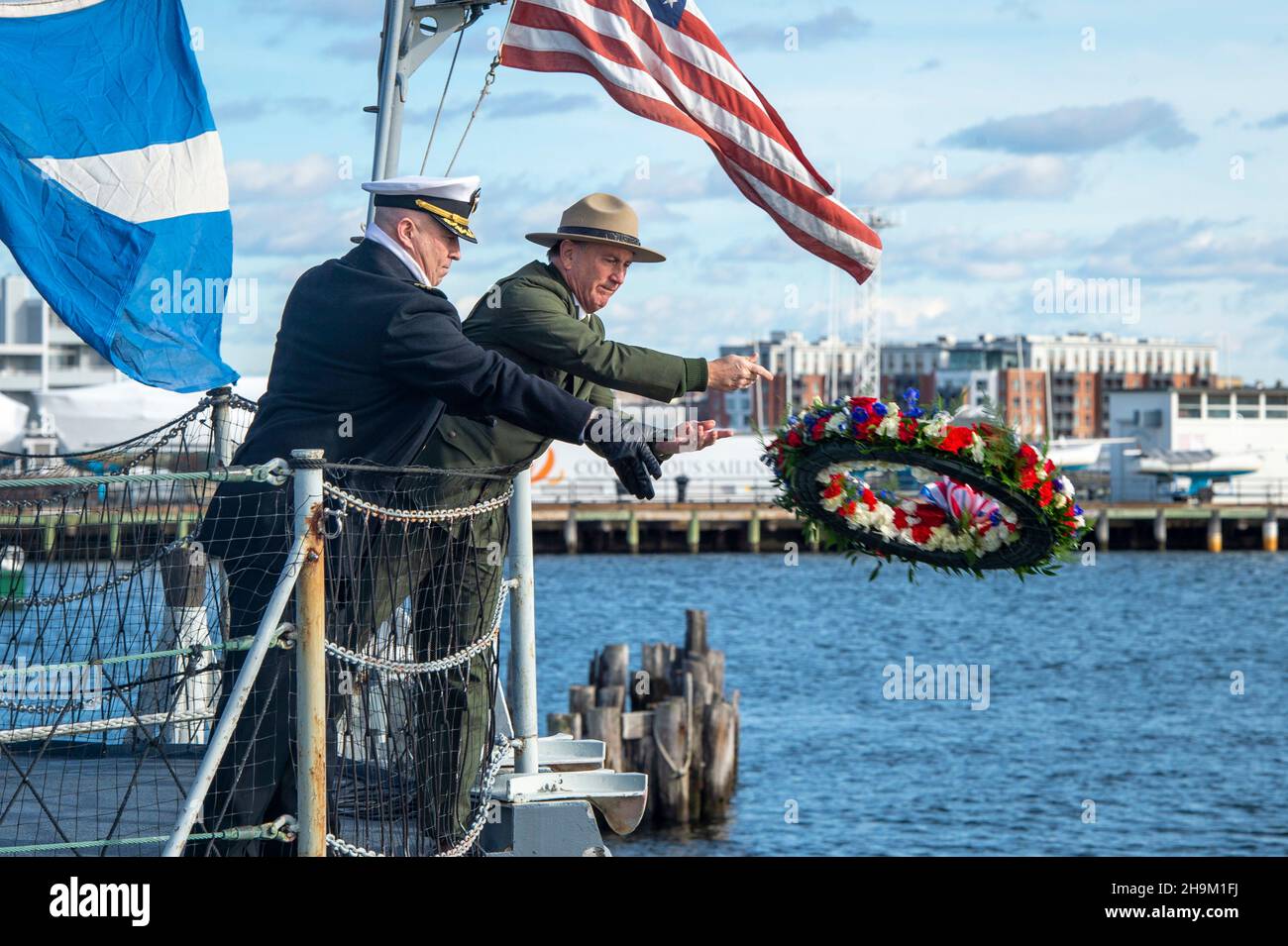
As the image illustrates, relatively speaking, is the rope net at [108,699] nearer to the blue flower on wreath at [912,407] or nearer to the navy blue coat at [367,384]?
the navy blue coat at [367,384]

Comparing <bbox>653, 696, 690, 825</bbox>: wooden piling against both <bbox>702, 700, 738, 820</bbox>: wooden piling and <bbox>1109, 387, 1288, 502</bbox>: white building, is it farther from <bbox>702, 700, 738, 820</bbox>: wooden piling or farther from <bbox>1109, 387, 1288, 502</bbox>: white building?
<bbox>1109, 387, 1288, 502</bbox>: white building

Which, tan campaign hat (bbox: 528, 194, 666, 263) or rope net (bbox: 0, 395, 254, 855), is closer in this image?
rope net (bbox: 0, 395, 254, 855)

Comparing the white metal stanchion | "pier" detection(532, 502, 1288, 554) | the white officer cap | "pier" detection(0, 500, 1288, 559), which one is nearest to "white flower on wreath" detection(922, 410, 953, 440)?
the white metal stanchion

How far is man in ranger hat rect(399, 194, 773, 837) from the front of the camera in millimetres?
6012

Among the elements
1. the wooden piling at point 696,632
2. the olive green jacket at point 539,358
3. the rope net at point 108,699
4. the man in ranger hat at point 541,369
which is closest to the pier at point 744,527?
the wooden piling at point 696,632

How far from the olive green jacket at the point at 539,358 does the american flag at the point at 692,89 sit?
2.60m

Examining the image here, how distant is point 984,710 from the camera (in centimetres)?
3869

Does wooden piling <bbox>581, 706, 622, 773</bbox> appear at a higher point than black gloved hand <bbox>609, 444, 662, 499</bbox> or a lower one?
lower

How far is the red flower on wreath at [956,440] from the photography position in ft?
21.8

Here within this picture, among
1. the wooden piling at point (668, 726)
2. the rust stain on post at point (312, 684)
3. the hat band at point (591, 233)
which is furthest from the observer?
the wooden piling at point (668, 726)

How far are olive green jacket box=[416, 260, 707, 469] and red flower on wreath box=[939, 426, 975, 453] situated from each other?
1026 mm

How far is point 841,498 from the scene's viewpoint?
23.5 ft
